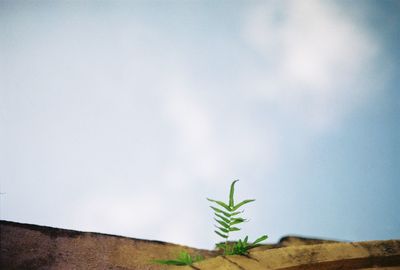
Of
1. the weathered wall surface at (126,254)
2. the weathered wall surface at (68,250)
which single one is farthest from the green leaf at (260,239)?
the weathered wall surface at (68,250)

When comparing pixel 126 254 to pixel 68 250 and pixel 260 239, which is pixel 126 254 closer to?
pixel 68 250

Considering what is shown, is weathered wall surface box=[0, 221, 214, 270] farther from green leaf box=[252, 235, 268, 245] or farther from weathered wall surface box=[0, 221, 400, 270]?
green leaf box=[252, 235, 268, 245]

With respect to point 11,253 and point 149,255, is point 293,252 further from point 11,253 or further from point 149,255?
point 11,253

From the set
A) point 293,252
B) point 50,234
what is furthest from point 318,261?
point 50,234

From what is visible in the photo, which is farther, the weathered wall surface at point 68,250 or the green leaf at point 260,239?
the green leaf at point 260,239

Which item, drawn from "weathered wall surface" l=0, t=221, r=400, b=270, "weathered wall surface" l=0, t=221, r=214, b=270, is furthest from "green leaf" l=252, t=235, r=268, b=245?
"weathered wall surface" l=0, t=221, r=214, b=270

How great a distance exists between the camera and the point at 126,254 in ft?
8.20

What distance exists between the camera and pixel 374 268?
2.35 metres

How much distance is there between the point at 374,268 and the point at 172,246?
1.81 meters

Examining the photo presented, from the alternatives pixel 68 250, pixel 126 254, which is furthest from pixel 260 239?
pixel 68 250

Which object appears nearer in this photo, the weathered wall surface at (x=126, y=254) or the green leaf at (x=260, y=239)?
the weathered wall surface at (x=126, y=254)

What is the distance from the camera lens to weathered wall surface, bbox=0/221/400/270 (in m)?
2.08

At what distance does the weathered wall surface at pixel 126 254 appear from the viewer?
208cm

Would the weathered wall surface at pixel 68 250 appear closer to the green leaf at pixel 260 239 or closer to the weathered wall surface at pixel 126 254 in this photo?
the weathered wall surface at pixel 126 254
